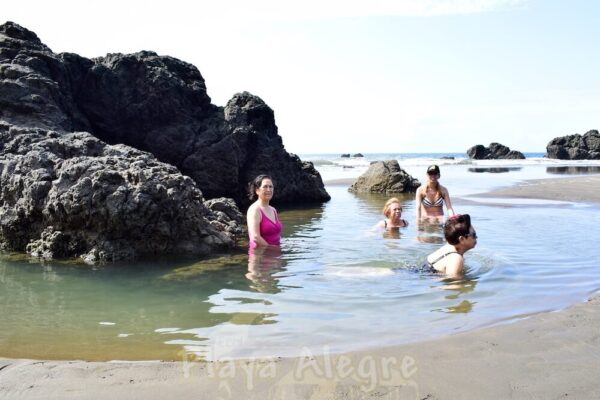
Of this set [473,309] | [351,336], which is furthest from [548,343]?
[351,336]

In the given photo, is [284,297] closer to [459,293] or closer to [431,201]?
[459,293]

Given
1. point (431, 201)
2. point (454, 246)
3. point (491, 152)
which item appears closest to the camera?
point (454, 246)

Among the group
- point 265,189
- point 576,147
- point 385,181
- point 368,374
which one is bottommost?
point 368,374

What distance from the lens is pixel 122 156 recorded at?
9.73m

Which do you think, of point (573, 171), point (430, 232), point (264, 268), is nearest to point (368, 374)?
point (264, 268)

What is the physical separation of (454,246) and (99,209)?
5.35 metres

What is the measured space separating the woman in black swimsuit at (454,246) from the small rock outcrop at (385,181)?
15589mm

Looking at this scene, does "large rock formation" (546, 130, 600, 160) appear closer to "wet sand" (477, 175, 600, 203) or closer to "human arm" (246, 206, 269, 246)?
"wet sand" (477, 175, 600, 203)

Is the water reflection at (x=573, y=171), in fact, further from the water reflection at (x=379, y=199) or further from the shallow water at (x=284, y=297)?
the shallow water at (x=284, y=297)

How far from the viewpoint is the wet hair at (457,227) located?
6.39m

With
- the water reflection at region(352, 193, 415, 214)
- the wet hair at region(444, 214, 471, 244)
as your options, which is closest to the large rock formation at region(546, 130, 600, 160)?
the water reflection at region(352, 193, 415, 214)

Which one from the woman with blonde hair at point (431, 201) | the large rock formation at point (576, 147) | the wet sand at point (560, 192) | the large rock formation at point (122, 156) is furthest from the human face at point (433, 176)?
the large rock formation at point (576, 147)

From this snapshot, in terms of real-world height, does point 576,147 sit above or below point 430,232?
above

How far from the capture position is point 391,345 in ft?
14.4
